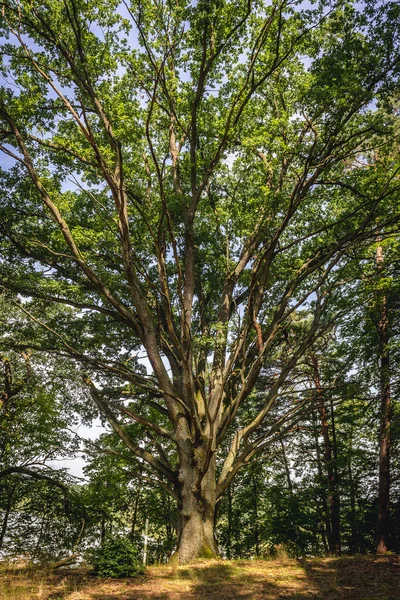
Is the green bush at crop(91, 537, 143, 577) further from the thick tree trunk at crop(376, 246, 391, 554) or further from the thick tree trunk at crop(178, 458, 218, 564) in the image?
→ the thick tree trunk at crop(376, 246, 391, 554)

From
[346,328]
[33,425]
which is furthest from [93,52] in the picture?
[33,425]

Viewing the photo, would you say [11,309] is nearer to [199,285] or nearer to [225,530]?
[199,285]

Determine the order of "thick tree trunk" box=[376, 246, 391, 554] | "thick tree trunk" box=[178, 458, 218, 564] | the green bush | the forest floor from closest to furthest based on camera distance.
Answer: the forest floor < the green bush < "thick tree trunk" box=[178, 458, 218, 564] < "thick tree trunk" box=[376, 246, 391, 554]

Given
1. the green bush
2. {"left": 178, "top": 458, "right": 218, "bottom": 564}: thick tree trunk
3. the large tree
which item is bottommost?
the green bush

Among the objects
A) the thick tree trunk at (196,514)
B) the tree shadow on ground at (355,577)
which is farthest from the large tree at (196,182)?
the tree shadow on ground at (355,577)

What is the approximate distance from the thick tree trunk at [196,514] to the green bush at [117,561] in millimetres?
1221

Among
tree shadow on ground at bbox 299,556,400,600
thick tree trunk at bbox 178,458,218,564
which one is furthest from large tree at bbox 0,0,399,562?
tree shadow on ground at bbox 299,556,400,600

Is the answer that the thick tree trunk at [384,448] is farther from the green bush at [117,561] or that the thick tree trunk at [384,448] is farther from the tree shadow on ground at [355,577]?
the green bush at [117,561]

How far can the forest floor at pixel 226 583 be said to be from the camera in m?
4.88

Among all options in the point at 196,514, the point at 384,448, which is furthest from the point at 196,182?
the point at 384,448

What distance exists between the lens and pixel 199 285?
35.7 ft

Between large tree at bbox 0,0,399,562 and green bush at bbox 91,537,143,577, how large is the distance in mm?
1356

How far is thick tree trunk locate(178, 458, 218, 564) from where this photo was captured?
24.1ft

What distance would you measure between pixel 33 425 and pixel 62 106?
12005 millimetres
